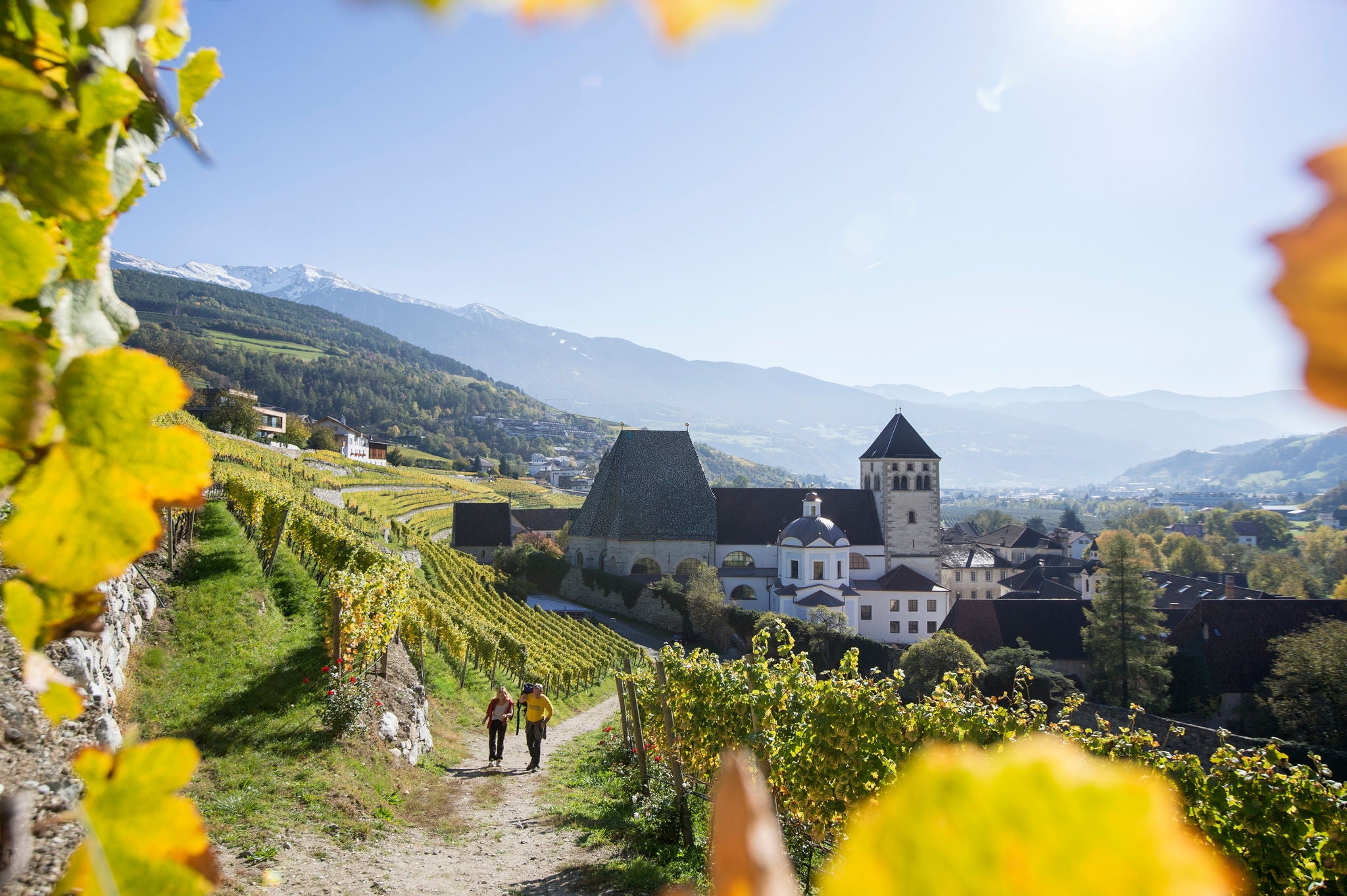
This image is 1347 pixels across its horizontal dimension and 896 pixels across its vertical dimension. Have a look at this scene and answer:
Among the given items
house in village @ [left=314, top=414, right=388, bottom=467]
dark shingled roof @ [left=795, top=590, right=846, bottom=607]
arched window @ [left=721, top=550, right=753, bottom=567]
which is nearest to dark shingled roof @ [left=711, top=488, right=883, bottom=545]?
arched window @ [left=721, top=550, right=753, bottom=567]

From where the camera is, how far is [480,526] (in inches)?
1756

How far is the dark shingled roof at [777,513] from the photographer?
39.9 m

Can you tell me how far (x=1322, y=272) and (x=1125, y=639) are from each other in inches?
1399

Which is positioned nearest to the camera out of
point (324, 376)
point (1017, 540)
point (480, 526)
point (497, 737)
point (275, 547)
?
point (497, 737)

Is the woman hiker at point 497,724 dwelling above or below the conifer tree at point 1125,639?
above

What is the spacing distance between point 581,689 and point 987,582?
145 feet

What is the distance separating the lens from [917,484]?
134ft

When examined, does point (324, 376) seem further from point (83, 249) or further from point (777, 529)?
point (83, 249)

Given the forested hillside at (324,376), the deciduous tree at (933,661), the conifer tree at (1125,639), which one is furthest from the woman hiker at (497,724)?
the forested hillside at (324,376)

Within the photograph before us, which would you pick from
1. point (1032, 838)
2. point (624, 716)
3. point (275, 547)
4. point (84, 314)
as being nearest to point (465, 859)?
point (624, 716)

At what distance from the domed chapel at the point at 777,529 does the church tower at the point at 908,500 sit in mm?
50

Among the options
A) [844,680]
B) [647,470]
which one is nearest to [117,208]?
[844,680]

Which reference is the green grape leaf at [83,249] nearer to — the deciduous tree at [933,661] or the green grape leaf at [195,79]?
the green grape leaf at [195,79]

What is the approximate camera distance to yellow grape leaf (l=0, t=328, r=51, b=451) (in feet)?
1.72
